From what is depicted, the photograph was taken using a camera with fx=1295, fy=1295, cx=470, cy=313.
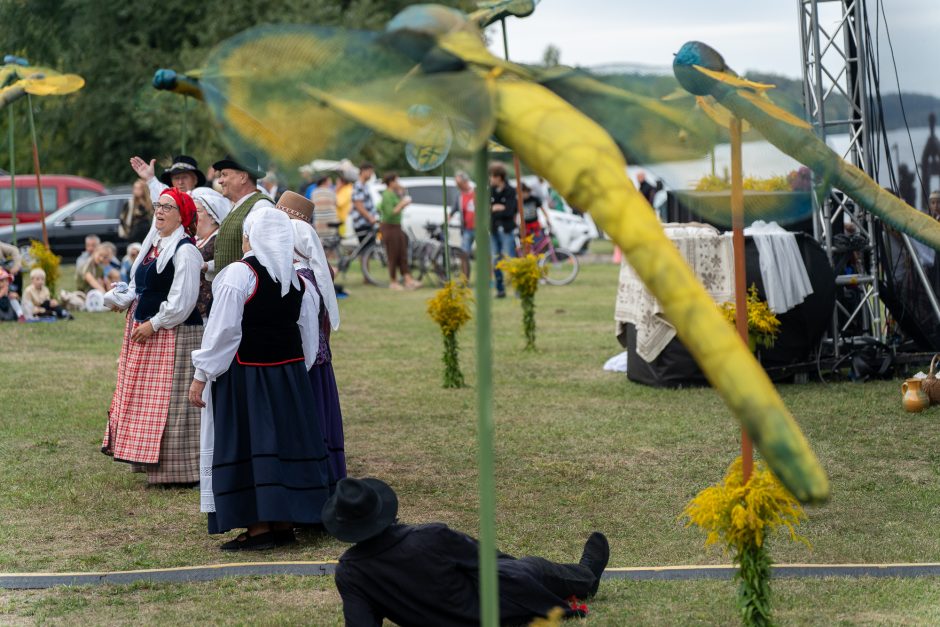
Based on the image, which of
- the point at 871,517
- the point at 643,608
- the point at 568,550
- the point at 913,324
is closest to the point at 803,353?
the point at 913,324

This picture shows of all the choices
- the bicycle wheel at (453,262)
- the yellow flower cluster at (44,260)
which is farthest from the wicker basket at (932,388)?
the bicycle wheel at (453,262)

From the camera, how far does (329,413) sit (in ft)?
21.9

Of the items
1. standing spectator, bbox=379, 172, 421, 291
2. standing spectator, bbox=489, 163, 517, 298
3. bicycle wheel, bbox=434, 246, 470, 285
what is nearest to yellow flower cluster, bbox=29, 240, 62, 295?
standing spectator, bbox=379, 172, 421, 291

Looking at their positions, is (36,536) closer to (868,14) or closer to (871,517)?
(871,517)

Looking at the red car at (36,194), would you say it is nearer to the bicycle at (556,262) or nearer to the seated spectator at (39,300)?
the seated spectator at (39,300)

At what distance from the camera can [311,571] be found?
5668 mm

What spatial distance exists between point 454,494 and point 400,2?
28.5 meters

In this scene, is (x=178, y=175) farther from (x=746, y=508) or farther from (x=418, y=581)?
(x=746, y=508)

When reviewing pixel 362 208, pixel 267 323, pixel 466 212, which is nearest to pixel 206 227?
pixel 267 323

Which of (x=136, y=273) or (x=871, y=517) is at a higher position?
(x=136, y=273)

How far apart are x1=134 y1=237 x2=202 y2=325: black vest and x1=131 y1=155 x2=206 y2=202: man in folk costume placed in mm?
755

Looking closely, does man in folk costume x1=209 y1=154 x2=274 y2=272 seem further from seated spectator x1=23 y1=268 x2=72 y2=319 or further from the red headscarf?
seated spectator x1=23 y1=268 x2=72 y2=319

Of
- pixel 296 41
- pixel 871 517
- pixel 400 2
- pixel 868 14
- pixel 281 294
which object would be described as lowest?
pixel 871 517

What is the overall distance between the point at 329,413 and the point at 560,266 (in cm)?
1543
